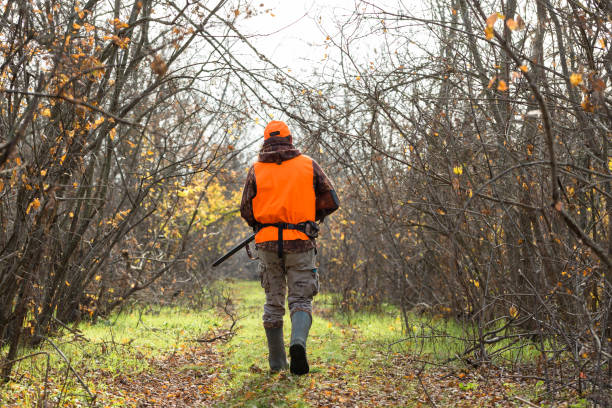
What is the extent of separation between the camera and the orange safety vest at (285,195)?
16.7 ft

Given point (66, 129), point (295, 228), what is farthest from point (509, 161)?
point (66, 129)

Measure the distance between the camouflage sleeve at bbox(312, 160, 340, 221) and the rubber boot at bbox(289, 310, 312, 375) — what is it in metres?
0.95

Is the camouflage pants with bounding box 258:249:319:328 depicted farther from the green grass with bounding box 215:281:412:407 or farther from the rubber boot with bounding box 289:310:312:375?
the green grass with bounding box 215:281:412:407

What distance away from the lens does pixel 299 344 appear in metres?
4.89

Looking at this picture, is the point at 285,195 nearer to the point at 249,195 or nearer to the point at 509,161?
the point at 249,195

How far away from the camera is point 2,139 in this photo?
3.93 metres

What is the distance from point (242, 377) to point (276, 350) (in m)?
0.37

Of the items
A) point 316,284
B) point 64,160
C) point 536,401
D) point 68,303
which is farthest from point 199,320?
point 536,401

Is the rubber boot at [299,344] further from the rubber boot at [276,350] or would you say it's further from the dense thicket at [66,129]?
the dense thicket at [66,129]

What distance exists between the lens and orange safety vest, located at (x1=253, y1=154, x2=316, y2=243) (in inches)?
200

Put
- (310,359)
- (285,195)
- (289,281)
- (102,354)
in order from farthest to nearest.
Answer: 1. (310,359)
2. (102,354)
3. (289,281)
4. (285,195)

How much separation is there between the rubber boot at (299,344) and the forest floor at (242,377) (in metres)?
0.10

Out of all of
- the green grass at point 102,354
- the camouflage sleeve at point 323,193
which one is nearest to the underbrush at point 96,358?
the green grass at point 102,354

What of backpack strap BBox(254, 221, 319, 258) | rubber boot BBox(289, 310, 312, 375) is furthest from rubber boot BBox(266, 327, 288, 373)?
backpack strap BBox(254, 221, 319, 258)
